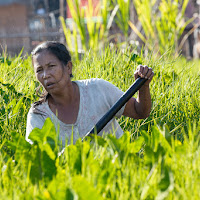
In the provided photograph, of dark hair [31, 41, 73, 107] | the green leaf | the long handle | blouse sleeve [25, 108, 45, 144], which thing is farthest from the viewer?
dark hair [31, 41, 73, 107]

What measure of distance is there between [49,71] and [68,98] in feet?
0.64

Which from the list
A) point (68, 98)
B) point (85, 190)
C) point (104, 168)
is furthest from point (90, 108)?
point (85, 190)

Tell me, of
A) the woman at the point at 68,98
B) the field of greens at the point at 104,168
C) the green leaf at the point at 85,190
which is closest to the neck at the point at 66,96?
the woman at the point at 68,98

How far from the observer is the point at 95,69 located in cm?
271

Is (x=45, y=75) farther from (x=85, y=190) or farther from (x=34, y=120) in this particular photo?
(x=85, y=190)

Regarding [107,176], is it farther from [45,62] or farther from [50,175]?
[45,62]

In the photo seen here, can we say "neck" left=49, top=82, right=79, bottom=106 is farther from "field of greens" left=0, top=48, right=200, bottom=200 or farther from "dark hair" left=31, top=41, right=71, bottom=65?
"field of greens" left=0, top=48, right=200, bottom=200

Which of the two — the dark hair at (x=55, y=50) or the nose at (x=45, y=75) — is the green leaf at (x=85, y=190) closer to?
the nose at (x=45, y=75)

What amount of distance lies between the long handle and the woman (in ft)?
0.51

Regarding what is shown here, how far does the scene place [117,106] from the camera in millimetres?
1755

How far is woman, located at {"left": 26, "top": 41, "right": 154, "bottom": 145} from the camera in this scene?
1979 millimetres

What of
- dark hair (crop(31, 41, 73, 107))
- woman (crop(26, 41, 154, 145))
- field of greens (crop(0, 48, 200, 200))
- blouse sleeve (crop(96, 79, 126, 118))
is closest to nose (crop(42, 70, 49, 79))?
woman (crop(26, 41, 154, 145))

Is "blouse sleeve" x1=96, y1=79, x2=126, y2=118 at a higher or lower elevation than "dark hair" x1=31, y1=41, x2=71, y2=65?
lower

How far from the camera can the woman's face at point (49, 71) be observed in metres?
1.96
